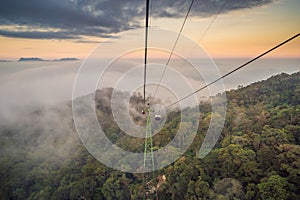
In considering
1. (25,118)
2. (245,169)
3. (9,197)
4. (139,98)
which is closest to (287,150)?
(245,169)

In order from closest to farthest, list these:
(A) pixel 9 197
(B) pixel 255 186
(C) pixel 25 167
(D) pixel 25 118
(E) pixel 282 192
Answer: (E) pixel 282 192, (B) pixel 255 186, (A) pixel 9 197, (C) pixel 25 167, (D) pixel 25 118

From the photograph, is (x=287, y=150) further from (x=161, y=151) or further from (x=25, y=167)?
(x=25, y=167)

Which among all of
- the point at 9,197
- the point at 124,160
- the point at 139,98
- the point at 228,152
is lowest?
the point at 9,197

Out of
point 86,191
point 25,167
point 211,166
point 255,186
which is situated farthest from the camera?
point 25,167

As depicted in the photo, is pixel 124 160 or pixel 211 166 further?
pixel 124 160

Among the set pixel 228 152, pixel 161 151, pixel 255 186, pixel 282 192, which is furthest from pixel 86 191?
pixel 282 192

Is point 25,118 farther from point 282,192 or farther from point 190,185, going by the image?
point 282,192

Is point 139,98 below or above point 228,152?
above
